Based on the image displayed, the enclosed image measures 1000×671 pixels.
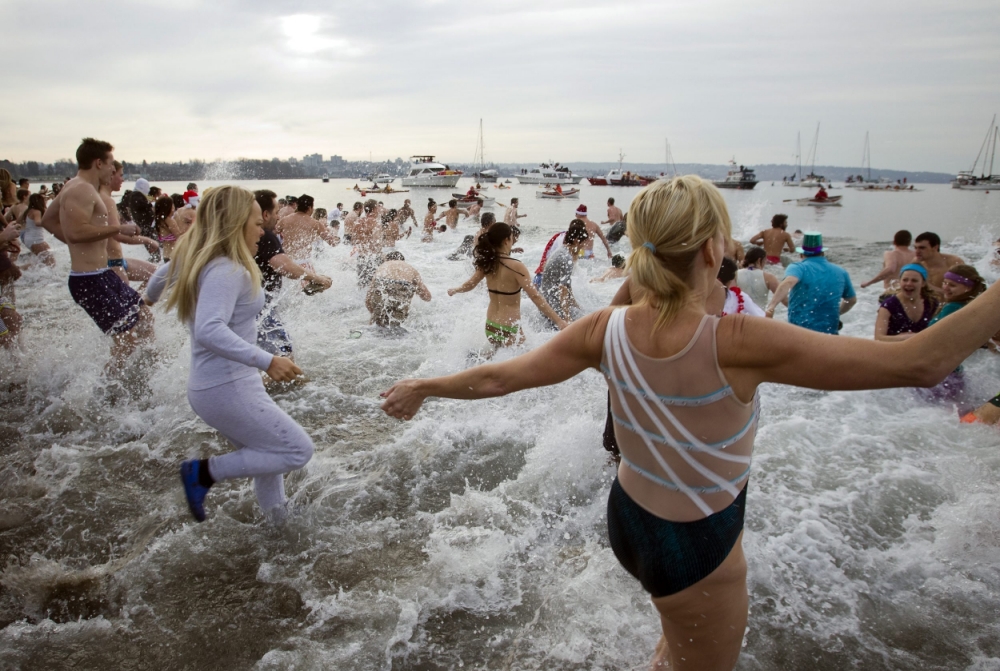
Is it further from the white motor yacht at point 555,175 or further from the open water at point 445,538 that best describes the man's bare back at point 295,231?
the white motor yacht at point 555,175

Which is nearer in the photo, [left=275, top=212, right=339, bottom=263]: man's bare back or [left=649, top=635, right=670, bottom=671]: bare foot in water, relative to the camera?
[left=649, top=635, right=670, bottom=671]: bare foot in water

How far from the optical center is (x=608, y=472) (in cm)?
419

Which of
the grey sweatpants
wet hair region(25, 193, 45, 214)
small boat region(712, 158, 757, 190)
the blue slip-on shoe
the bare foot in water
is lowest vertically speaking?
the bare foot in water

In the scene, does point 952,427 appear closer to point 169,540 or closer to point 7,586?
point 169,540

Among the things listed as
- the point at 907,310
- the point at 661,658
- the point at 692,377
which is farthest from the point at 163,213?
the point at 907,310

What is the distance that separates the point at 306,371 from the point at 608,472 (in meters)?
3.95

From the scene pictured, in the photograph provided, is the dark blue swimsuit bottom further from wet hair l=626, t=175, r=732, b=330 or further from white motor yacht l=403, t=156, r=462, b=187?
white motor yacht l=403, t=156, r=462, b=187

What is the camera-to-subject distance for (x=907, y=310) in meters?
5.58

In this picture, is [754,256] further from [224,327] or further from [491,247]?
[224,327]

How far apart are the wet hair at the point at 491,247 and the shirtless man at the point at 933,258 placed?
520 centimetres

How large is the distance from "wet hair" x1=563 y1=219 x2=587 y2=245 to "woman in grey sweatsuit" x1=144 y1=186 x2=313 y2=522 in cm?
460

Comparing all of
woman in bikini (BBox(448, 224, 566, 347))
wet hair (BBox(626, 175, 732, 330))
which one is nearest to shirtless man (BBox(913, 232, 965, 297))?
woman in bikini (BBox(448, 224, 566, 347))

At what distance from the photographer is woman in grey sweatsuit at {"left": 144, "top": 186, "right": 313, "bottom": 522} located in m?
2.94

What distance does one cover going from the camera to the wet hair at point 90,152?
522 centimetres
